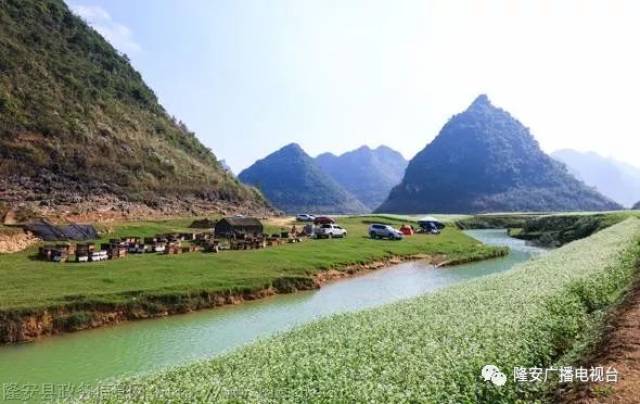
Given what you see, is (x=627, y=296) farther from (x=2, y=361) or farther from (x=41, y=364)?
(x=2, y=361)

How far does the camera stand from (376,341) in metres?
15.1

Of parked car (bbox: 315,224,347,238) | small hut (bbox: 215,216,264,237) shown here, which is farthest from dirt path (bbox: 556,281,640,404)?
parked car (bbox: 315,224,347,238)

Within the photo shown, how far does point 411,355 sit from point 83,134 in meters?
89.0

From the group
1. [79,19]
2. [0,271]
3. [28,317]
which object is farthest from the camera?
[79,19]

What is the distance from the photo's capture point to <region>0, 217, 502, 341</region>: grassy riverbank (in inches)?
1072

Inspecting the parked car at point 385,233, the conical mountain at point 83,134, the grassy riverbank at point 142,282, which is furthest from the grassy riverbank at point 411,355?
the conical mountain at point 83,134

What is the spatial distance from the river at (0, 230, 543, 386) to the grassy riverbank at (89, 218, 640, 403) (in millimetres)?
5054

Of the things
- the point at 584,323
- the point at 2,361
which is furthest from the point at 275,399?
the point at 2,361

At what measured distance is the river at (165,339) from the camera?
20984mm

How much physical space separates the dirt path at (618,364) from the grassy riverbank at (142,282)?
23.0 metres

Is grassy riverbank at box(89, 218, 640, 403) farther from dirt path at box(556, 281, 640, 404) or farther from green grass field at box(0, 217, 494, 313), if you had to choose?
green grass field at box(0, 217, 494, 313)

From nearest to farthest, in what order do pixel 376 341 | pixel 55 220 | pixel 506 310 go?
pixel 376 341
pixel 506 310
pixel 55 220

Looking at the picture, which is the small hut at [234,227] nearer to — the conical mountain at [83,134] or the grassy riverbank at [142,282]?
the grassy riverbank at [142,282]

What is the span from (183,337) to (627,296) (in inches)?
798
